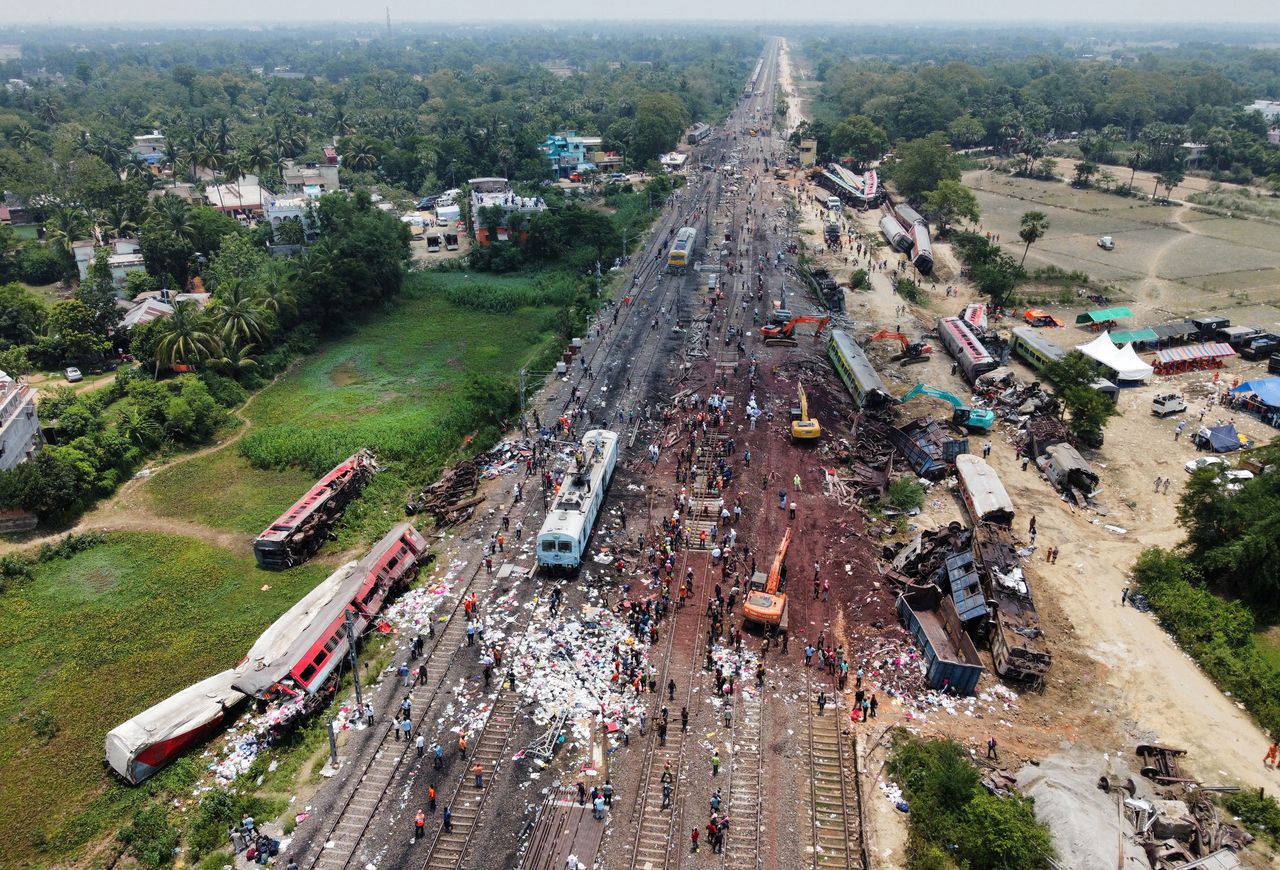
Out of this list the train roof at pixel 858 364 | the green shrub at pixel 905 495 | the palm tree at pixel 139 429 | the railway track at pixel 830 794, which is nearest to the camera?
the railway track at pixel 830 794

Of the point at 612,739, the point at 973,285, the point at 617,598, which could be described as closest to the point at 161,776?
the point at 612,739

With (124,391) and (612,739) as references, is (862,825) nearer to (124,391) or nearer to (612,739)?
(612,739)

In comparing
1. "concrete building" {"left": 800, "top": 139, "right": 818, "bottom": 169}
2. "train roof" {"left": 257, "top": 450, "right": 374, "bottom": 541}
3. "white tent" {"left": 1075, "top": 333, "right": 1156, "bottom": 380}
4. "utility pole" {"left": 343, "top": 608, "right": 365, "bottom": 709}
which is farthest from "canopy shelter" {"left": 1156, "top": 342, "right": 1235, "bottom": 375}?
"concrete building" {"left": 800, "top": 139, "right": 818, "bottom": 169}

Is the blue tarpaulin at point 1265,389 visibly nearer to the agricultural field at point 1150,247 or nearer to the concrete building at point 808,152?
the agricultural field at point 1150,247

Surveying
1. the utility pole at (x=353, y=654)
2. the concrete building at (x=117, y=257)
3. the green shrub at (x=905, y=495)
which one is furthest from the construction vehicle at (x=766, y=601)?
the concrete building at (x=117, y=257)

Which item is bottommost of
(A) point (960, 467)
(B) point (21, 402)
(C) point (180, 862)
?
(C) point (180, 862)

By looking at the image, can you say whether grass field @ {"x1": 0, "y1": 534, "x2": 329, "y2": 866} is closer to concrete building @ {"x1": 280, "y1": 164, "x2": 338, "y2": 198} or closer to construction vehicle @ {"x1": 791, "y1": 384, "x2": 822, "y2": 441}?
construction vehicle @ {"x1": 791, "y1": 384, "x2": 822, "y2": 441}
